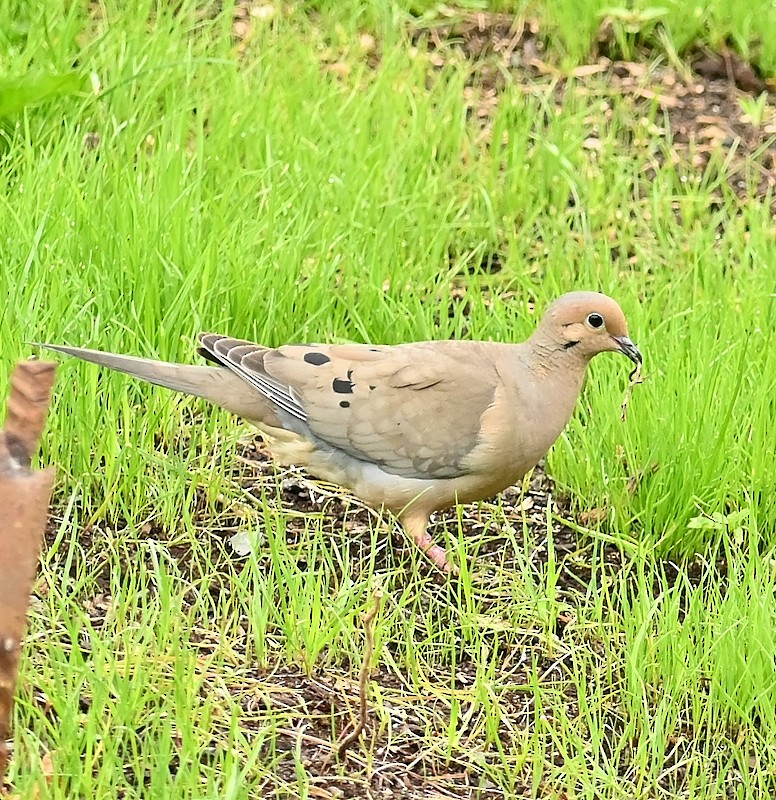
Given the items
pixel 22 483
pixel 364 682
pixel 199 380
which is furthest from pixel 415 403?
pixel 22 483

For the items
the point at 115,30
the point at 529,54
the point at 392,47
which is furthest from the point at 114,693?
the point at 529,54

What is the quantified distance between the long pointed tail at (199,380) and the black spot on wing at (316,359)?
173 mm

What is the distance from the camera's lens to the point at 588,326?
12.3ft

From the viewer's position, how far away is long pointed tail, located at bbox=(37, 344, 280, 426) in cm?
342

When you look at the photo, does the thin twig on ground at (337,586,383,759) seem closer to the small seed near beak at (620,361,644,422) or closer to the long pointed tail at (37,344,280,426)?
the long pointed tail at (37,344,280,426)

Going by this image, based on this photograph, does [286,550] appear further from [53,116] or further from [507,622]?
[53,116]

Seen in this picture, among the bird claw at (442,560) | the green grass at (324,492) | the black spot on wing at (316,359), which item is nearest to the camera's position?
the green grass at (324,492)

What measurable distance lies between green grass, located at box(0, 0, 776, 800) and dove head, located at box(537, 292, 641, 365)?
233mm

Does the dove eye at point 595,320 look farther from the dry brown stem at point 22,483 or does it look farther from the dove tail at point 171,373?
the dry brown stem at point 22,483

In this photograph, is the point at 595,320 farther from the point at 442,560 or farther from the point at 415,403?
the point at 442,560

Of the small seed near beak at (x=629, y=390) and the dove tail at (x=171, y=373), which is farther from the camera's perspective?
the small seed near beak at (x=629, y=390)

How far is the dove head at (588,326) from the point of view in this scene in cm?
371

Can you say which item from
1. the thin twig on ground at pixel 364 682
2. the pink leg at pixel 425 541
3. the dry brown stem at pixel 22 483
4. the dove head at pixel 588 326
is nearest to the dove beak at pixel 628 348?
the dove head at pixel 588 326

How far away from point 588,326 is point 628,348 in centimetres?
13
